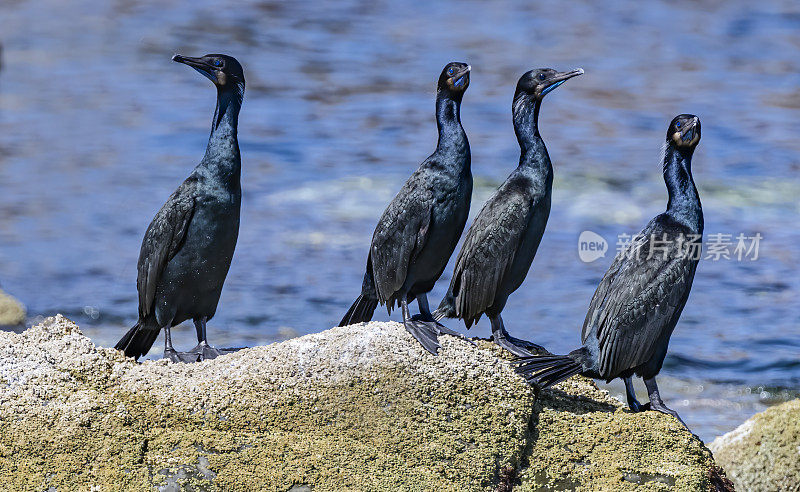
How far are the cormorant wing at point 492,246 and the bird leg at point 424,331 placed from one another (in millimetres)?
341

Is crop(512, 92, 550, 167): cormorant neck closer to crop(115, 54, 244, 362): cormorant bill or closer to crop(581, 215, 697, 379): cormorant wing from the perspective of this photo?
crop(581, 215, 697, 379): cormorant wing

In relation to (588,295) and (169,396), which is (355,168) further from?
(169,396)

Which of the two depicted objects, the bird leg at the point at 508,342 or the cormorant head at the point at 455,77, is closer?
the bird leg at the point at 508,342

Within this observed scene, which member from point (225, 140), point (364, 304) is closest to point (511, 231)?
point (364, 304)

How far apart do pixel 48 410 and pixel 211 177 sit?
1.68 m

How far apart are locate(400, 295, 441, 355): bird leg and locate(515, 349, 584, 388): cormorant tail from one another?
0.46 m

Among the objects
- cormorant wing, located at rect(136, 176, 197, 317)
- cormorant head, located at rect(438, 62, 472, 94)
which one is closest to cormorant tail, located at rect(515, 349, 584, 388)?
cormorant head, located at rect(438, 62, 472, 94)

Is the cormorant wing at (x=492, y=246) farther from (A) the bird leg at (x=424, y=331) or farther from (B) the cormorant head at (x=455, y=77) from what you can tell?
(B) the cormorant head at (x=455, y=77)

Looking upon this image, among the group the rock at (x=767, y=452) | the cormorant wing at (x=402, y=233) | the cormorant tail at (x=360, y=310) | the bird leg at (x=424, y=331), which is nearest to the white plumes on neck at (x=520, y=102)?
the cormorant wing at (x=402, y=233)

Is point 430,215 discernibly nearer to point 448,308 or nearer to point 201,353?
point 448,308

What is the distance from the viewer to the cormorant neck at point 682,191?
6.25 meters

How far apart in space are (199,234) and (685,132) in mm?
2842

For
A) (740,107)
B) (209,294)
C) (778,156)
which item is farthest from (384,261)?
(740,107)

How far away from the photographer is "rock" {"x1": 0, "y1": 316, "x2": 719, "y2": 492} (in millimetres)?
5387
